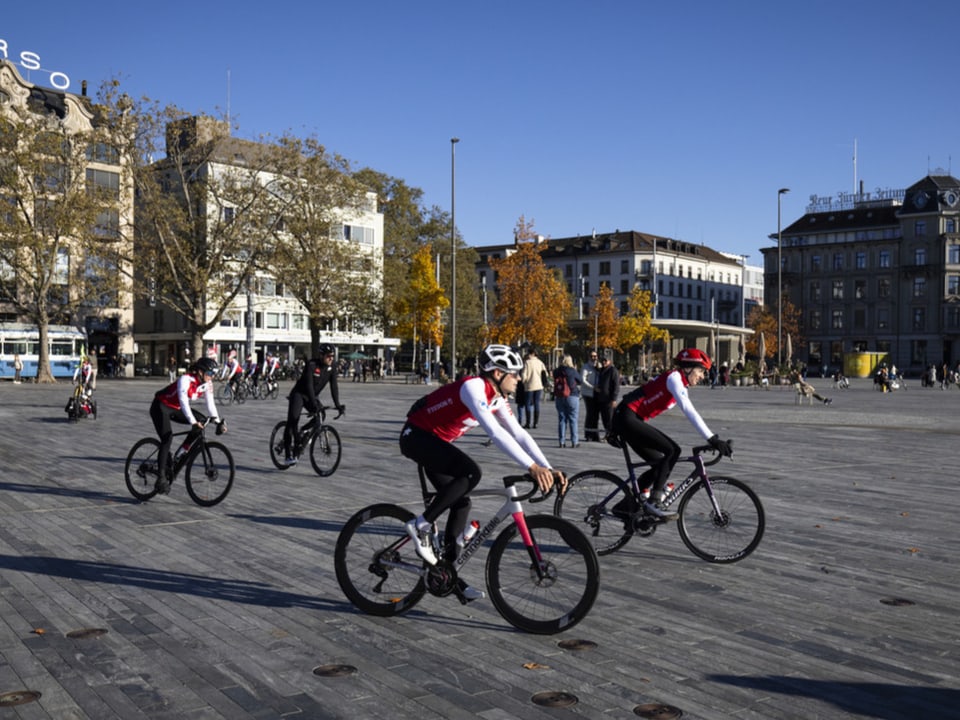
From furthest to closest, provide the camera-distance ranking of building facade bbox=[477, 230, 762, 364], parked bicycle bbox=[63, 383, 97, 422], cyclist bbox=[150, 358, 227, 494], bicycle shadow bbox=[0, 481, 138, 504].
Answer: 1. building facade bbox=[477, 230, 762, 364]
2. parked bicycle bbox=[63, 383, 97, 422]
3. bicycle shadow bbox=[0, 481, 138, 504]
4. cyclist bbox=[150, 358, 227, 494]

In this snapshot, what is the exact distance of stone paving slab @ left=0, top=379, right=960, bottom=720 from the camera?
4562 millimetres

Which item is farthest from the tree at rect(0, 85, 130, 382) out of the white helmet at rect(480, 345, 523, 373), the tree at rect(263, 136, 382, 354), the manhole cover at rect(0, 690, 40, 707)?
the manhole cover at rect(0, 690, 40, 707)

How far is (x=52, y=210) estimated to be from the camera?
50031mm

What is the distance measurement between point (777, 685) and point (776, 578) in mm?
2495

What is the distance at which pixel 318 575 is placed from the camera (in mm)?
7137

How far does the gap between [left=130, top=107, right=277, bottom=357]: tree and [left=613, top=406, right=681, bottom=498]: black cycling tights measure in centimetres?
4234

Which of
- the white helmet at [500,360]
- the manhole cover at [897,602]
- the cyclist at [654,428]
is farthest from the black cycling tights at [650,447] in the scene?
the white helmet at [500,360]

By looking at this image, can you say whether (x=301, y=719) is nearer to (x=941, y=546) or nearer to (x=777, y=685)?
(x=777, y=685)

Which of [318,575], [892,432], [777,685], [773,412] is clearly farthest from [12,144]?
[777,685]

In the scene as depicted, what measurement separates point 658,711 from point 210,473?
7.15m

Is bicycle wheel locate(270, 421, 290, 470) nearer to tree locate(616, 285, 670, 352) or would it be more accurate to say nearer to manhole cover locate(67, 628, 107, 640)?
manhole cover locate(67, 628, 107, 640)

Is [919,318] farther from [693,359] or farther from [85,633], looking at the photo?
[85,633]

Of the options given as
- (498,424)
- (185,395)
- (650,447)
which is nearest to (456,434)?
(498,424)

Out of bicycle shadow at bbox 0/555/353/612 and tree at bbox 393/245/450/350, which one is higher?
tree at bbox 393/245/450/350
